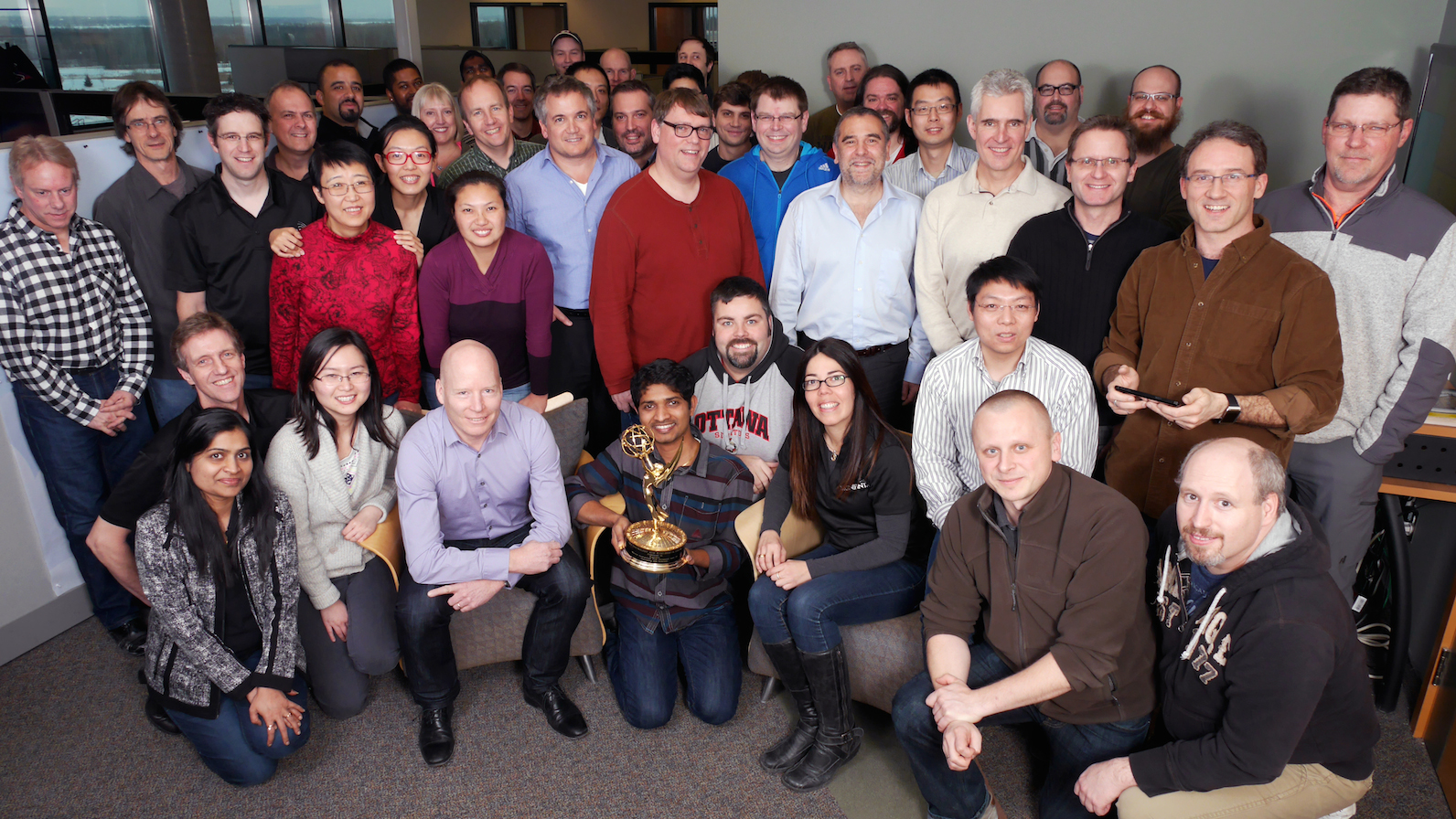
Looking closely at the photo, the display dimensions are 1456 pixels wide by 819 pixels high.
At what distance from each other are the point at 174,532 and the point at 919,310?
8.45ft

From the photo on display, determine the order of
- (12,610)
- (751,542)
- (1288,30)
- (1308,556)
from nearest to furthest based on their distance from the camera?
(1308,556) < (751,542) < (12,610) < (1288,30)

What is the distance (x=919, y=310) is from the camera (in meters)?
3.42

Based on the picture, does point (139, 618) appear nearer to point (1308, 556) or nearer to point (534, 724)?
point (534, 724)

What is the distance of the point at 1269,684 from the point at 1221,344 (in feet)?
3.46

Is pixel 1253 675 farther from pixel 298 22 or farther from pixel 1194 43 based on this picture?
pixel 298 22

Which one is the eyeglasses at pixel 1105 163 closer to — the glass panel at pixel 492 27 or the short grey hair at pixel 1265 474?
the short grey hair at pixel 1265 474

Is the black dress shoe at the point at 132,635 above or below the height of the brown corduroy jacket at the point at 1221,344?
below

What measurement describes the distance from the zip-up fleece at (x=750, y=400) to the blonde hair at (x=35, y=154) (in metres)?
2.23

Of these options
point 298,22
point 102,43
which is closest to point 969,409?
point 102,43

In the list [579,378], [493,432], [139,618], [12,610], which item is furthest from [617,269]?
[12,610]

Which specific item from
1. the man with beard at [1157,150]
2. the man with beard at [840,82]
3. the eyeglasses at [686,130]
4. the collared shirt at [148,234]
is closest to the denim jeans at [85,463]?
the collared shirt at [148,234]

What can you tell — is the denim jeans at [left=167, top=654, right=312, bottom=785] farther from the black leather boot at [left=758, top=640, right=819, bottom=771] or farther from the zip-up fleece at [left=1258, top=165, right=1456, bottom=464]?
the zip-up fleece at [left=1258, top=165, right=1456, bottom=464]

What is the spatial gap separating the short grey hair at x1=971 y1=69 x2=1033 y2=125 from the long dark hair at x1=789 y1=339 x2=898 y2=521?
43.1 inches

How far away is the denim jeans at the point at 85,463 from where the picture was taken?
128 inches
